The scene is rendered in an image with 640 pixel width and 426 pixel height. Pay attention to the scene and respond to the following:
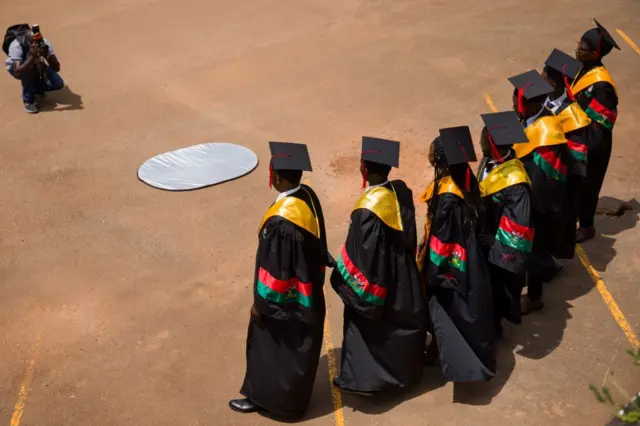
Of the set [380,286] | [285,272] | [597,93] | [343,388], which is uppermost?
[597,93]

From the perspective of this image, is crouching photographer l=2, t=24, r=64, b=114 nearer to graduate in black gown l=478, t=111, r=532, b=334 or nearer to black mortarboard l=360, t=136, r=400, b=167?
black mortarboard l=360, t=136, r=400, b=167

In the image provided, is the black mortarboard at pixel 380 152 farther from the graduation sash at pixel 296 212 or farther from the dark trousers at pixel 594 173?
the dark trousers at pixel 594 173

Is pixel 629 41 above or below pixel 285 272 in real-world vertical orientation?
below

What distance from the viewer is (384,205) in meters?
6.21

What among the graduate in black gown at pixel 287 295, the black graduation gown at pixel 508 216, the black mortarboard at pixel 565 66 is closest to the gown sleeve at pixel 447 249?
the black graduation gown at pixel 508 216

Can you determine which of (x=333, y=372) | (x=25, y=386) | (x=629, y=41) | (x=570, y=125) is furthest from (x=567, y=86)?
(x=629, y=41)

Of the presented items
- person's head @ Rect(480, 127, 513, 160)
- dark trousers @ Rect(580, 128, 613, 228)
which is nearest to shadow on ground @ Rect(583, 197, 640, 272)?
dark trousers @ Rect(580, 128, 613, 228)

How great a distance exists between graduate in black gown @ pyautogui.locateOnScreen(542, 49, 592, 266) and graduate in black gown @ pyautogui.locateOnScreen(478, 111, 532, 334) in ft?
3.64

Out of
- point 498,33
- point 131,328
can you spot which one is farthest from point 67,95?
point 498,33

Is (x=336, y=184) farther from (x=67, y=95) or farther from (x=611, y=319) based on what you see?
(x=67, y=95)

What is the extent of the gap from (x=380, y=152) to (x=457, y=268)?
115 centimetres

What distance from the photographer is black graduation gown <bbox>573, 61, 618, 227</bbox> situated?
8.35 m

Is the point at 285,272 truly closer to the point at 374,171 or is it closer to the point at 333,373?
the point at 374,171

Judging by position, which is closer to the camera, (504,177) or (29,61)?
(504,177)
